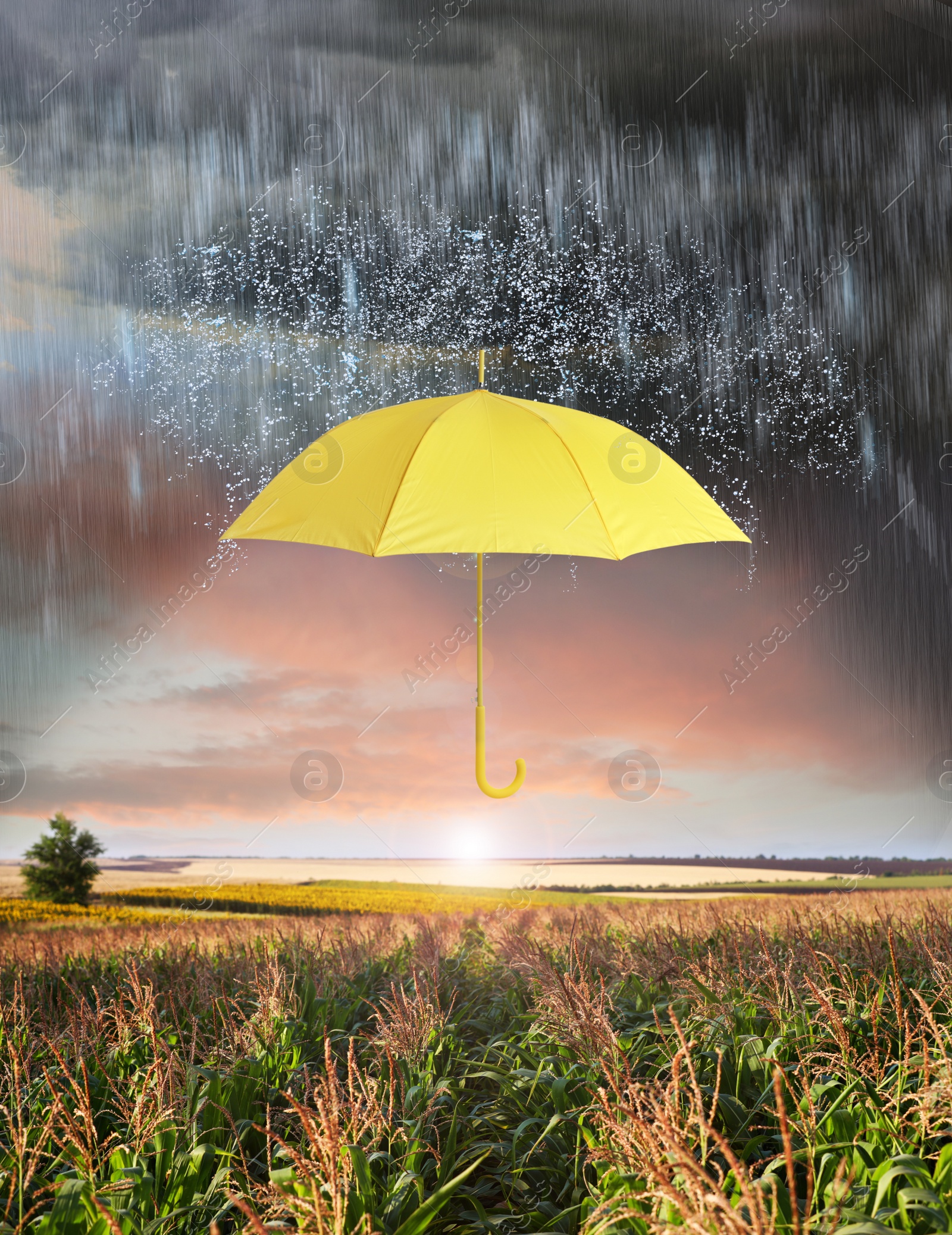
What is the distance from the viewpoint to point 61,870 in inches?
360

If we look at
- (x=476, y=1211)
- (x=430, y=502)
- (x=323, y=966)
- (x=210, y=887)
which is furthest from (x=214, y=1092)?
(x=210, y=887)

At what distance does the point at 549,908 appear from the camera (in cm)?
689

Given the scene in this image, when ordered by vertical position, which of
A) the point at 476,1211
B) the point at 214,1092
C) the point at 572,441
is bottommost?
the point at 476,1211

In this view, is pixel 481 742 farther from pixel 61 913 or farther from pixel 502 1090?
pixel 61 913

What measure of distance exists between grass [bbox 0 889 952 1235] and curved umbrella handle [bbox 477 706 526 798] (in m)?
0.86

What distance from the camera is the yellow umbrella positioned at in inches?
167

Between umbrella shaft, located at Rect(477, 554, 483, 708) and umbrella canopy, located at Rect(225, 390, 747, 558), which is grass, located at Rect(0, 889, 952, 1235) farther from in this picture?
umbrella canopy, located at Rect(225, 390, 747, 558)

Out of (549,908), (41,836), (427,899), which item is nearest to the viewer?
(549,908)

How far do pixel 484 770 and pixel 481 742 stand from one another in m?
0.17

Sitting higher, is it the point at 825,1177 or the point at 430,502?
the point at 430,502

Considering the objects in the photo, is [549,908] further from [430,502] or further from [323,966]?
[430,502]

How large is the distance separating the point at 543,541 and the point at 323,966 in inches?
121

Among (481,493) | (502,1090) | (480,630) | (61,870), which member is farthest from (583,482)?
(61,870)

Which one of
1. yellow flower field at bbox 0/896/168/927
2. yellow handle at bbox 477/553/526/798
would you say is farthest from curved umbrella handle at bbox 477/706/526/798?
yellow flower field at bbox 0/896/168/927
